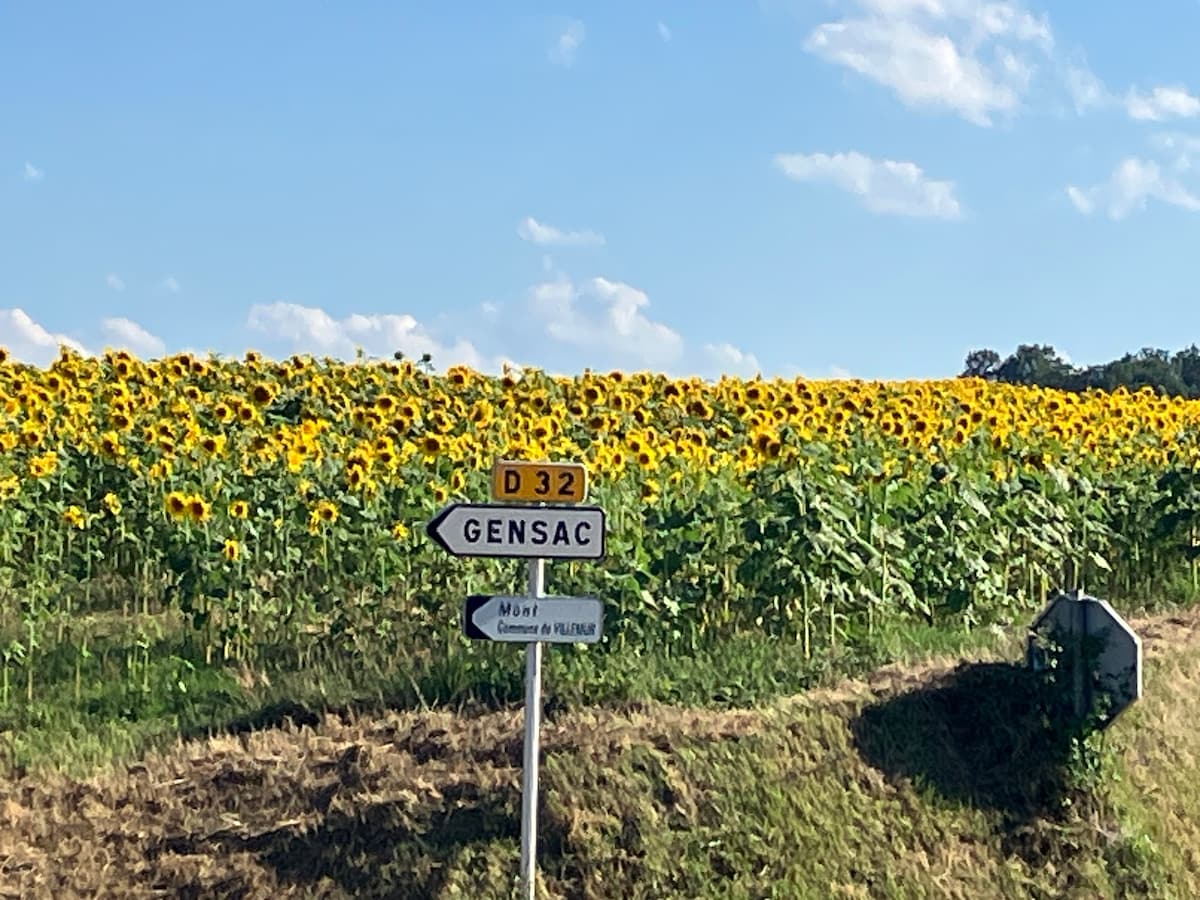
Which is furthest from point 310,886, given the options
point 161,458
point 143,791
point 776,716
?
point 161,458

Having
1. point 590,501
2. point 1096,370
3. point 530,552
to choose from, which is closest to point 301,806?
point 530,552

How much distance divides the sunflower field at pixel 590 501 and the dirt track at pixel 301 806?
152 centimetres

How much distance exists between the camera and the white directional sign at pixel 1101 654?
6.80 meters

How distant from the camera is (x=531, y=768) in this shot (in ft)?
19.7

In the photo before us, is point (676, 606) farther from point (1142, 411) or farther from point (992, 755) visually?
point (1142, 411)

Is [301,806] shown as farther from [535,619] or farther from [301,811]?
[535,619]

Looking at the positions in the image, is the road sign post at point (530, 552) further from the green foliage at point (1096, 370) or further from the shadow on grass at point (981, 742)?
the green foliage at point (1096, 370)

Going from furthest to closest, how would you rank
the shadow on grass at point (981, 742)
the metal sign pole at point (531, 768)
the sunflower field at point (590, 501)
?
the sunflower field at point (590, 501), the shadow on grass at point (981, 742), the metal sign pole at point (531, 768)

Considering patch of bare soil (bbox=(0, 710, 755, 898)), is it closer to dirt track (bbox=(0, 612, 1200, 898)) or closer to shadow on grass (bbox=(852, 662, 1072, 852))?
dirt track (bbox=(0, 612, 1200, 898))

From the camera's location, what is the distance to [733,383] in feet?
62.1

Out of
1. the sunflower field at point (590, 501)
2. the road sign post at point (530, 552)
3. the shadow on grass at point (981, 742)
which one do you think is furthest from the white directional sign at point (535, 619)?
the sunflower field at point (590, 501)

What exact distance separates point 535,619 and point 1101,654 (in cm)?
234

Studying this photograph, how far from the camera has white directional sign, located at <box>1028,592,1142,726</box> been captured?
268 inches

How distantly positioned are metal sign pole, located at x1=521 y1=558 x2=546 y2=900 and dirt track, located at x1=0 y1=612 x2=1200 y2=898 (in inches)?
11.8
